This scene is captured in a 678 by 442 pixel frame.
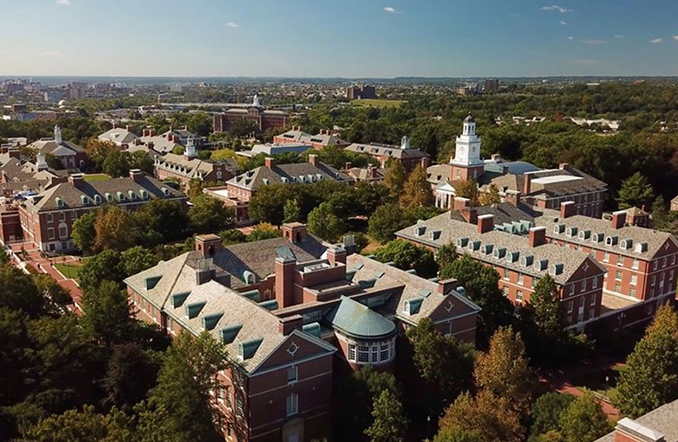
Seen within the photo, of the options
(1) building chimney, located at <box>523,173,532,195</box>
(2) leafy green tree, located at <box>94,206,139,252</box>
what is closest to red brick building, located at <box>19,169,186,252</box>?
(2) leafy green tree, located at <box>94,206,139,252</box>

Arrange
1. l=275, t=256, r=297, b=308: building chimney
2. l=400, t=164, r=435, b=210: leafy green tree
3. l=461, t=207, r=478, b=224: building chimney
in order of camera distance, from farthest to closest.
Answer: l=400, t=164, r=435, b=210: leafy green tree → l=461, t=207, r=478, b=224: building chimney → l=275, t=256, r=297, b=308: building chimney

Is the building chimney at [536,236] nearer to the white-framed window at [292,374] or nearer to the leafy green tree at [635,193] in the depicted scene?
the white-framed window at [292,374]

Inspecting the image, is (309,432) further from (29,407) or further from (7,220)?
(7,220)

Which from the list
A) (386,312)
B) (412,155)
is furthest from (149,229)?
(412,155)

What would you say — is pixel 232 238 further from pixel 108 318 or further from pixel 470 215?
pixel 470 215

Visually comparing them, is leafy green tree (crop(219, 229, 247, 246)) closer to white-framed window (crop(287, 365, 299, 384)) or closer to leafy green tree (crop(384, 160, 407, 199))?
white-framed window (crop(287, 365, 299, 384))

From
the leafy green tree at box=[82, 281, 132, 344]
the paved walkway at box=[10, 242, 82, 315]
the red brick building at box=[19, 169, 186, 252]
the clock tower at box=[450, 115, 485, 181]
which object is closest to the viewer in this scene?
the leafy green tree at box=[82, 281, 132, 344]
